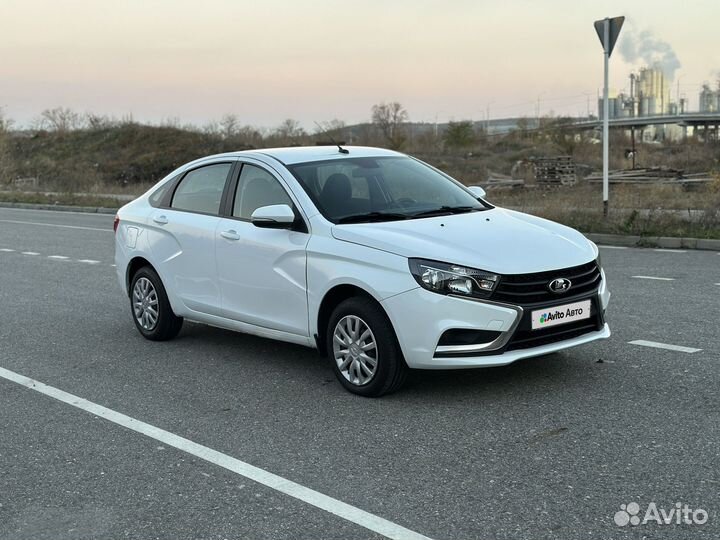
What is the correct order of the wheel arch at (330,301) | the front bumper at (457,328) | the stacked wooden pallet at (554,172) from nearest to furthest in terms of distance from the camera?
the front bumper at (457,328) → the wheel arch at (330,301) → the stacked wooden pallet at (554,172)

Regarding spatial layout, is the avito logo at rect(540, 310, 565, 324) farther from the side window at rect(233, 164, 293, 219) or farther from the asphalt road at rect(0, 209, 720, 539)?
the side window at rect(233, 164, 293, 219)

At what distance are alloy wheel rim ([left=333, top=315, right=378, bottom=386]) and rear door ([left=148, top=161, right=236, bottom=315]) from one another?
153cm

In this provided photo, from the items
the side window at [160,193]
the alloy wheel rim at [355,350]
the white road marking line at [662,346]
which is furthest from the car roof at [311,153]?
the white road marking line at [662,346]

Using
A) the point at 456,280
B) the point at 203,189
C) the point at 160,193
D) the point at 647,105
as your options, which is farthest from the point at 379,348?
the point at 647,105

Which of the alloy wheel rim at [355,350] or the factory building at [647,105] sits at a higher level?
the factory building at [647,105]

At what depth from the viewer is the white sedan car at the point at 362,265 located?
17.9 feet

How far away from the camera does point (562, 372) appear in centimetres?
631

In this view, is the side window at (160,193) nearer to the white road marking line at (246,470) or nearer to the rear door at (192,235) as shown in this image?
the rear door at (192,235)

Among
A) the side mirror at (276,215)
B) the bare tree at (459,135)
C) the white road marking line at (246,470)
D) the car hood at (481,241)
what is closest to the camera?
the white road marking line at (246,470)

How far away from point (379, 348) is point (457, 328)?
554mm

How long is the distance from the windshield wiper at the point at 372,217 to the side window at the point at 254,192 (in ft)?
1.96

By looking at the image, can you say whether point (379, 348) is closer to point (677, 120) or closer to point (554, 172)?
point (554, 172)

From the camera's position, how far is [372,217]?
630cm

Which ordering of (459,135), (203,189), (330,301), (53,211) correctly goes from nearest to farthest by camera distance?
1. (330,301)
2. (203,189)
3. (53,211)
4. (459,135)
